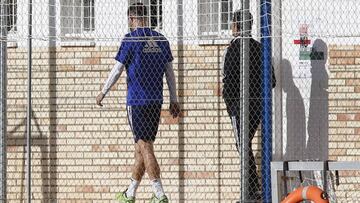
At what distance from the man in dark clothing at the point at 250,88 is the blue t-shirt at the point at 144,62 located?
635 millimetres

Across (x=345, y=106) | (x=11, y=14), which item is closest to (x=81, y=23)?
(x=11, y=14)

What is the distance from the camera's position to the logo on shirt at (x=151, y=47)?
14.5 meters

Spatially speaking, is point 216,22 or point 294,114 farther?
point 216,22

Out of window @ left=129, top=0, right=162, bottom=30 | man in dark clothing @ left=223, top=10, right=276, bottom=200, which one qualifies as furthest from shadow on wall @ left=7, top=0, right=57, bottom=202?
man in dark clothing @ left=223, top=10, right=276, bottom=200

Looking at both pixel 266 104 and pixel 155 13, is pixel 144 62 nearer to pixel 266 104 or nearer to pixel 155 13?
pixel 155 13

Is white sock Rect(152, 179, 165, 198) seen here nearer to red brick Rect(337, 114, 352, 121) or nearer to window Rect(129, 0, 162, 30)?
window Rect(129, 0, 162, 30)

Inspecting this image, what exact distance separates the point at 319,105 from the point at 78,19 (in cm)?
275

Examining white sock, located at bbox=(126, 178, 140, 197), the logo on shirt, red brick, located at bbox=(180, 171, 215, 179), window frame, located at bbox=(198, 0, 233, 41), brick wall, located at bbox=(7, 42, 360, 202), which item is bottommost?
white sock, located at bbox=(126, 178, 140, 197)

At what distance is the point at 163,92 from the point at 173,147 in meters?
0.60

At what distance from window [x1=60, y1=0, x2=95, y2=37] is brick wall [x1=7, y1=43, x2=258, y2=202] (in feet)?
0.69

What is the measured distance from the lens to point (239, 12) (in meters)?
14.5

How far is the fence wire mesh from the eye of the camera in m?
14.6

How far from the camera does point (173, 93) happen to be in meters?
14.6

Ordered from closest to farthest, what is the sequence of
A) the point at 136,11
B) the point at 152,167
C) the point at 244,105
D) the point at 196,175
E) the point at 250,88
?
1. the point at 244,105
2. the point at 152,167
3. the point at 250,88
4. the point at 136,11
5. the point at 196,175
